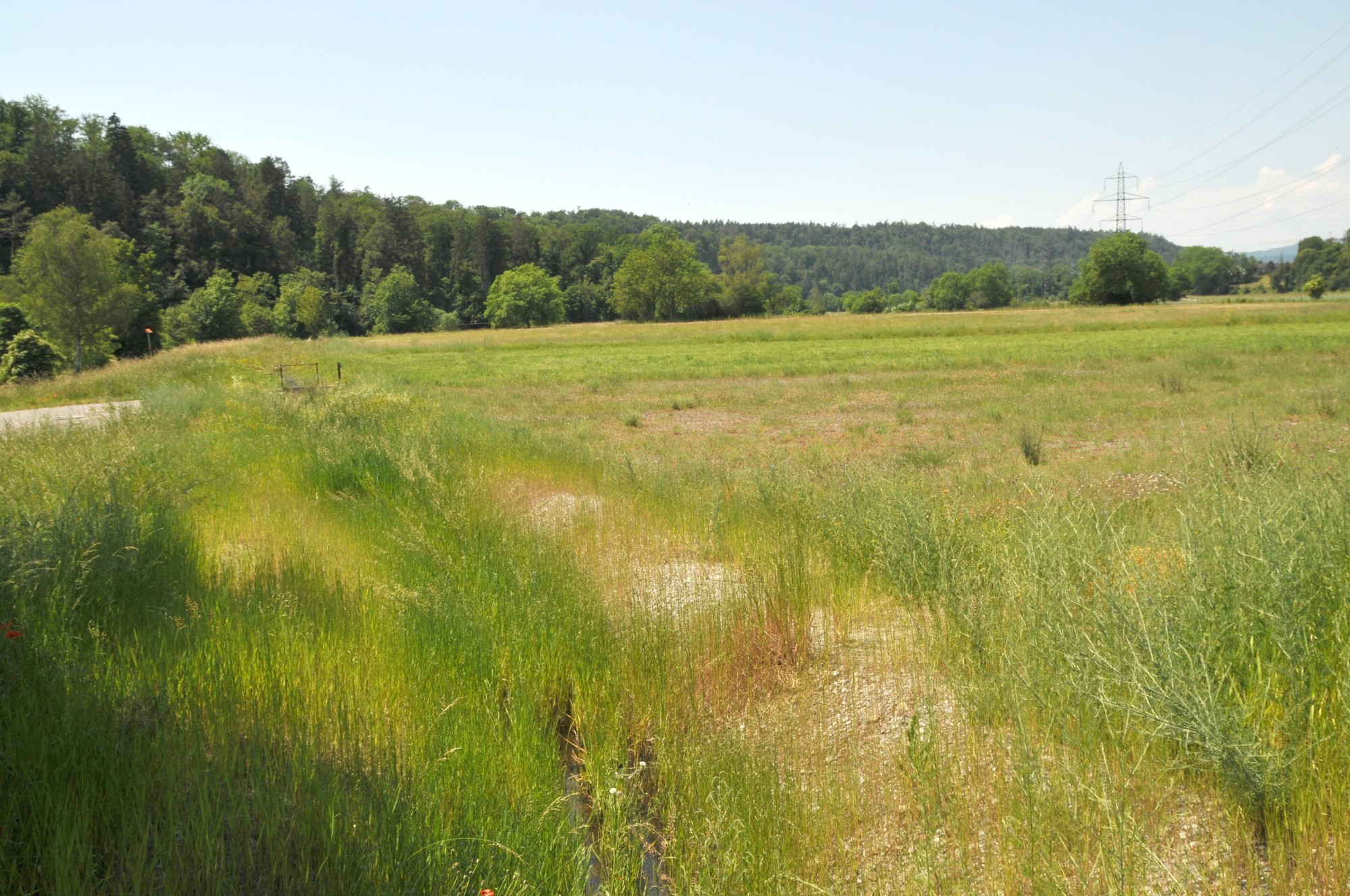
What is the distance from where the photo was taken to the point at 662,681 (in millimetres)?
5039

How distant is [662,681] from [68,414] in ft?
62.7

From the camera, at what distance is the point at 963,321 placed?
6275cm

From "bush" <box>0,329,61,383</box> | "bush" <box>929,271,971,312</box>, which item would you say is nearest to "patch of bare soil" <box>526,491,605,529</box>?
"bush" <box>0,329,61,383</box>

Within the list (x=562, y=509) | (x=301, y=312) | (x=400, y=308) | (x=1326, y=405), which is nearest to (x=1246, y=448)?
(x=562, y=509)

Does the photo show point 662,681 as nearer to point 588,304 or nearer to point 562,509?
point 562,509

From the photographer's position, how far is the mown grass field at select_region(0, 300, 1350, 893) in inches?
119

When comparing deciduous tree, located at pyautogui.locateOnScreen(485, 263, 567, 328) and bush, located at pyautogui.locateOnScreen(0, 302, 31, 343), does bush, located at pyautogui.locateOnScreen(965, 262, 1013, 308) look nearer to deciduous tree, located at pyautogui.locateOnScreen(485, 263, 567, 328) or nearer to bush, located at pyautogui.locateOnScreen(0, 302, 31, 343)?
deciduous tree, located at pyautogui.locateOnScreen(485, 263, 567, 328)

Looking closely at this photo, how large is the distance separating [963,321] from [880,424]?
47978 mm

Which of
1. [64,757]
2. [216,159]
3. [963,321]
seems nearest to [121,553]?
[64,757]

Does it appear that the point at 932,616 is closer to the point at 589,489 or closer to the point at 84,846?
the point at 84,846

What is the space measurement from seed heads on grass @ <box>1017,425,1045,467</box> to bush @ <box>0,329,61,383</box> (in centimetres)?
3455

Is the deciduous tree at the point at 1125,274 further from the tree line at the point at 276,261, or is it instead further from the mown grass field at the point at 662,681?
the mown grass field at the point at 662,681

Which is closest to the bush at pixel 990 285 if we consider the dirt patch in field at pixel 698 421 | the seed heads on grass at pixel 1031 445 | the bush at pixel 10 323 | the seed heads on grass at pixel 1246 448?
the dirt patch in field at pixel 698 421

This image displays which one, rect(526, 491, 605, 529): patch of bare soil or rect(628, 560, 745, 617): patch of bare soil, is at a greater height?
rect(526, 491, 605, 529): patch of bare soil
